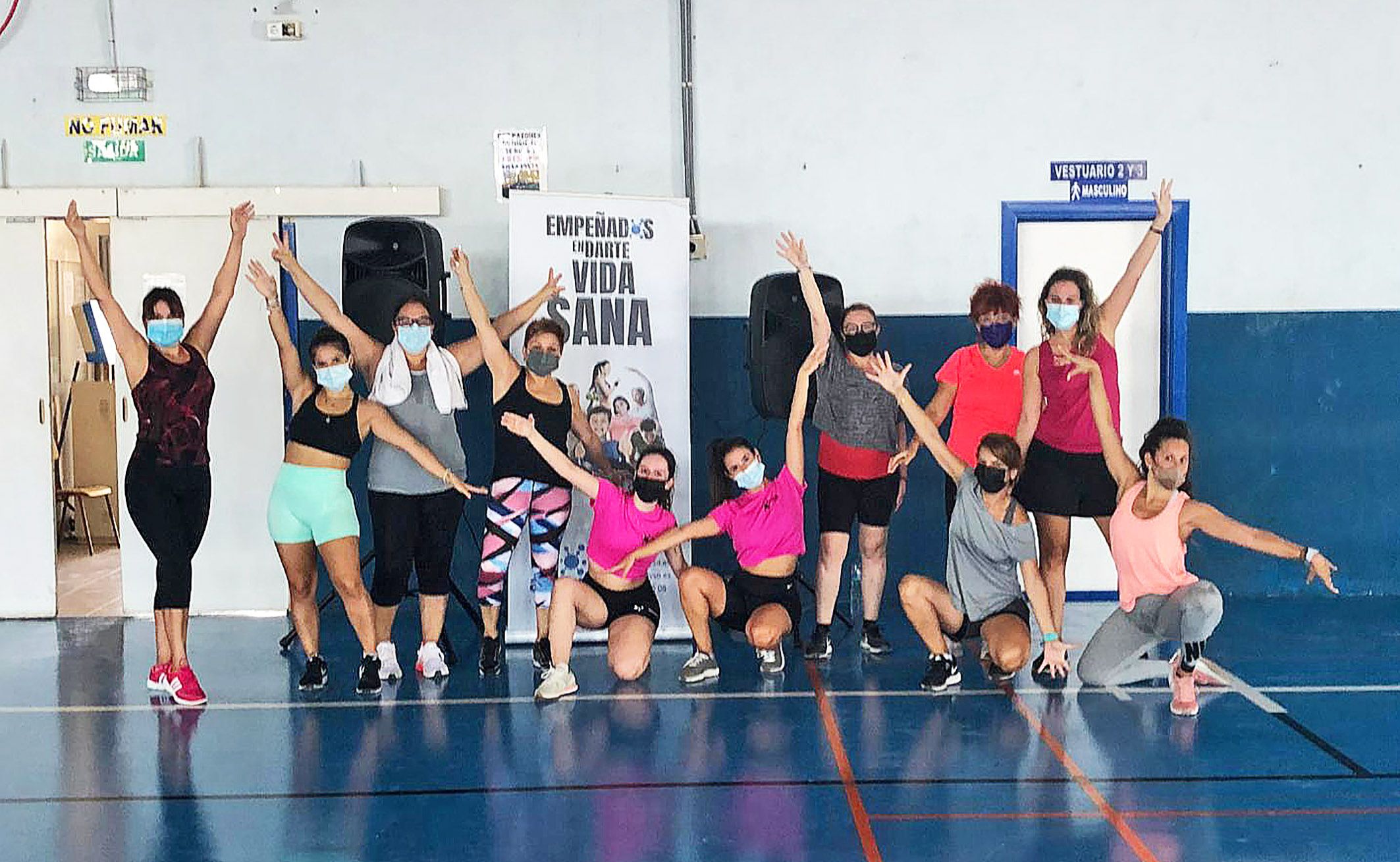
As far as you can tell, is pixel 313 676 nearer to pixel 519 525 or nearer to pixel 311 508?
pixel 311 508

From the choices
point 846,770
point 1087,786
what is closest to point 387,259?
point 846,770

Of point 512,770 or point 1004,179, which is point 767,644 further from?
point 1004,179

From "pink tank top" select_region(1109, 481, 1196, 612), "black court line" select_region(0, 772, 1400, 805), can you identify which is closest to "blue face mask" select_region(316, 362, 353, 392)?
"black court line" select_region(0, 772, 1400, 805)

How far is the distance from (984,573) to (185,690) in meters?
3.02

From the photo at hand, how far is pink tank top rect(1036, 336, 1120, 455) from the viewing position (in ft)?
18.2

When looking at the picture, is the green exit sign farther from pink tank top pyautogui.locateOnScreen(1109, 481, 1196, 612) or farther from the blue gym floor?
pink tank top pyautogui.locateOnScreen(1109, 481, 1196, 612)

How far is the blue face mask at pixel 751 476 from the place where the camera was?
544 centimetres

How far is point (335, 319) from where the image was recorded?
18.7ft

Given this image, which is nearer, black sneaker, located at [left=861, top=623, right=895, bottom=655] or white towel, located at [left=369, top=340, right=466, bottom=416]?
white towel, located at [left=369, top=340, right=466, bottom=416]

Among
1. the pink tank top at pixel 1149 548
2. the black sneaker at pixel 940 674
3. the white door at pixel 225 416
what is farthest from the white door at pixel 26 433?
the pink tank top at pixel 1149 548

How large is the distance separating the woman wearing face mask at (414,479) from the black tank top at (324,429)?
19cm

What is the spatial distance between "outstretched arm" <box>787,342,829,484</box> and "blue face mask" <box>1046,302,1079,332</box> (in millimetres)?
912

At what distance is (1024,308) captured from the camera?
7.16m

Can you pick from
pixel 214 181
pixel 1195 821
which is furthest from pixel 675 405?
pixel 1195 821
